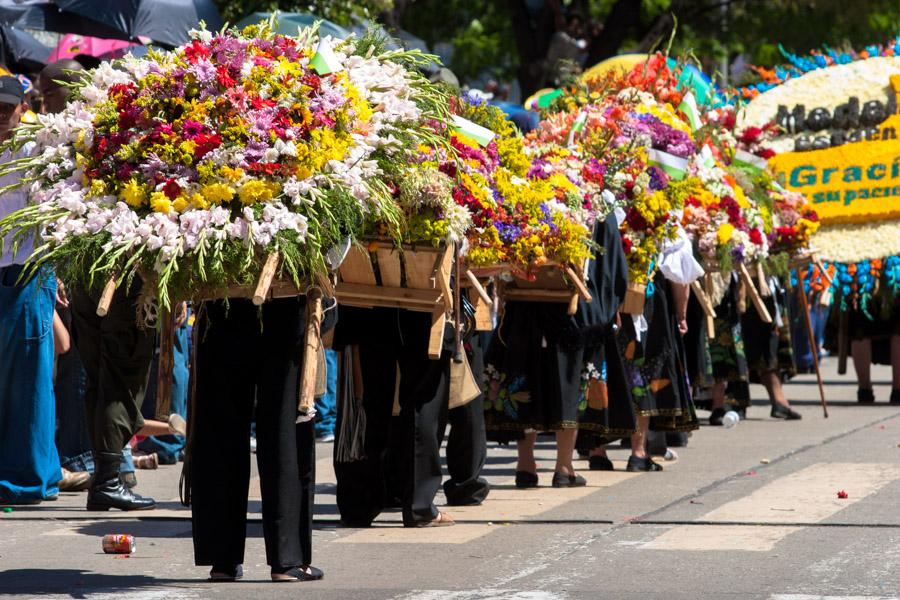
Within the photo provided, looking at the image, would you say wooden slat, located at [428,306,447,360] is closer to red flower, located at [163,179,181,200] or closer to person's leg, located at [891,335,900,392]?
red flower, located at [163,179,181,200]

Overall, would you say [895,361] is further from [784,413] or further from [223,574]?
[223,574]

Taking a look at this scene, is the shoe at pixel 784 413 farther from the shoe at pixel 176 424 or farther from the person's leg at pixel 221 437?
the person's leg at pixel 221 437

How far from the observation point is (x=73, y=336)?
33.3 feet

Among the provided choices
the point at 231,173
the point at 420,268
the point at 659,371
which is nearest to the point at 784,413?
the point at 659,371

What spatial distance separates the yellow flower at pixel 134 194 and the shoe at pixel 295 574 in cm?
155

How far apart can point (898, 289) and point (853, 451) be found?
152 inches

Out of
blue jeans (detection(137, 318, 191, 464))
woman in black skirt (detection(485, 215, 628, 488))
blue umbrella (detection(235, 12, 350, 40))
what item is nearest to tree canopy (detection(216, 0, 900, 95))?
blue umbrella (detection(235, 12, 350, 40))

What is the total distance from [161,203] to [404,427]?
2.32 meters

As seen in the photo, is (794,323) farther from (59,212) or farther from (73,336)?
(59,212)

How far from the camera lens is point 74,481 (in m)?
9.99

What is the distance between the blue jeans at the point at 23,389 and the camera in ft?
30.4

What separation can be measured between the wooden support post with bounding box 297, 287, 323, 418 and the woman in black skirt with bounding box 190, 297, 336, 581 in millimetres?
73

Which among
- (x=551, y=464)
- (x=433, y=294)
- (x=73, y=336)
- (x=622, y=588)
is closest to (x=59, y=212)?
(x=433, y=294)

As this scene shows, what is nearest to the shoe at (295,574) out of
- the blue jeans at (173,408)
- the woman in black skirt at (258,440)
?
the woman in black skirt at (258,440)
